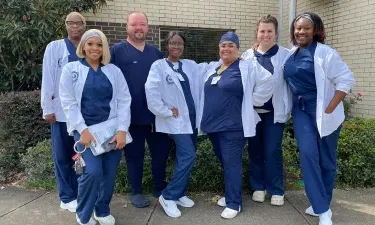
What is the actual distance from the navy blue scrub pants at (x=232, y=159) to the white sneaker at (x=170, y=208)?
0.55 metres

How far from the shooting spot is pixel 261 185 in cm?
422

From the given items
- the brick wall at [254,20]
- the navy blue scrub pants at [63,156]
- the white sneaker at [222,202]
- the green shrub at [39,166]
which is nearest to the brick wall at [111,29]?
the brick wall at [254,20]

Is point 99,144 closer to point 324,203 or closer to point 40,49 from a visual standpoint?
point 324,203

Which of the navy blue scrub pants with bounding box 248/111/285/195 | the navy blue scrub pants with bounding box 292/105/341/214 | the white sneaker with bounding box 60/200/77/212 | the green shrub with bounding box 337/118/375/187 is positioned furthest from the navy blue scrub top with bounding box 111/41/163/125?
the green shrub with bounding box 337/118/375/187

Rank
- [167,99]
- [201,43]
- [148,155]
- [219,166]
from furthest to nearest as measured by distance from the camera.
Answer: [201,43] → [148,155] → [219,166] → [167,99]

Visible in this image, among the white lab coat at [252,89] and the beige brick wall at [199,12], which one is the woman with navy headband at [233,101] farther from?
the beige brick wall at [199,12]

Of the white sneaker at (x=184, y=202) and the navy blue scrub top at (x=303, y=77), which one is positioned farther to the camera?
the white sneaker at (x=184, y=202)

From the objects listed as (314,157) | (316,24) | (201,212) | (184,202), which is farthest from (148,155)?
(316,24)

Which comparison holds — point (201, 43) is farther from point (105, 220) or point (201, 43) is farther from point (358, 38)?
point (105, 220)

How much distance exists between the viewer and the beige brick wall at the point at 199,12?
6.86 meters

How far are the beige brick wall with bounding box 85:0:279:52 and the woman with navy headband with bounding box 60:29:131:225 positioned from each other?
3663mm

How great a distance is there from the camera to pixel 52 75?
3672mm

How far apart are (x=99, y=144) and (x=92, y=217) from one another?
855mm

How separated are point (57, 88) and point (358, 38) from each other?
16.2ft
